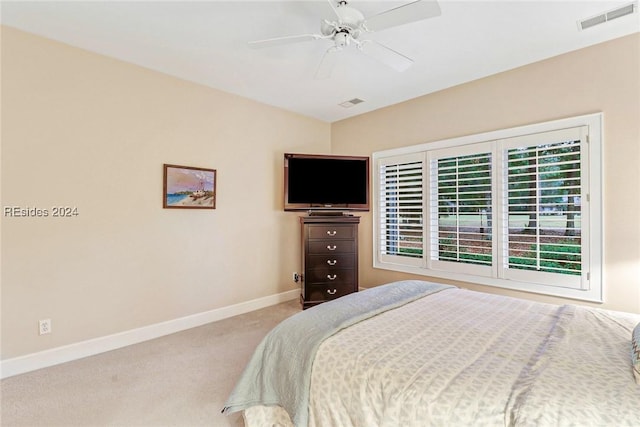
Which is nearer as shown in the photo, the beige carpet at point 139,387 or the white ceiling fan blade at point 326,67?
the beige carpet at point 139,387

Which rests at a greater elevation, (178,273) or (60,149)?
(60,149)

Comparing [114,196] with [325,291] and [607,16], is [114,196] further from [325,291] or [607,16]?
[607,16]

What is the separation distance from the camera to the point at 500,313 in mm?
1771

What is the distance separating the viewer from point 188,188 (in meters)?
3.31

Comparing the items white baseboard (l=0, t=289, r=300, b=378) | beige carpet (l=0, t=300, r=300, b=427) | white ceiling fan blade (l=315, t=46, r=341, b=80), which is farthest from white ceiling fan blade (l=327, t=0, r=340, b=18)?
white baseboard (l=0, t=289, r=300, b=378)

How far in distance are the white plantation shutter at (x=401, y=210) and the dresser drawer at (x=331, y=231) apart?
579 mm

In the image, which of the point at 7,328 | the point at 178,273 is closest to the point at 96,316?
the point at 7,328

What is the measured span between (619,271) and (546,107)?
1.56 m

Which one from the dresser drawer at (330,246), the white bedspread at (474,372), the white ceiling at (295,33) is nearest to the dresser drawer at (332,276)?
the dresser drawer at (330,246)

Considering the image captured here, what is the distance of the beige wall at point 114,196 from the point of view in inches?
95.0

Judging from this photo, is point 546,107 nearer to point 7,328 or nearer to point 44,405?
point 44,405

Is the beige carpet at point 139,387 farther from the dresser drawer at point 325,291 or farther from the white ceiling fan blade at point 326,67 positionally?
the white ceiling fan blade at point 326,67

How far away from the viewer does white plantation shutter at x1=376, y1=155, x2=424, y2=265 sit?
12.5ft

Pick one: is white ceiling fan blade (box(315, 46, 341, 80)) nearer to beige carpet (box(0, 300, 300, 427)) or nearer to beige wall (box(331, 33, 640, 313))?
beige wall (box(331, 33, 640, 313))
